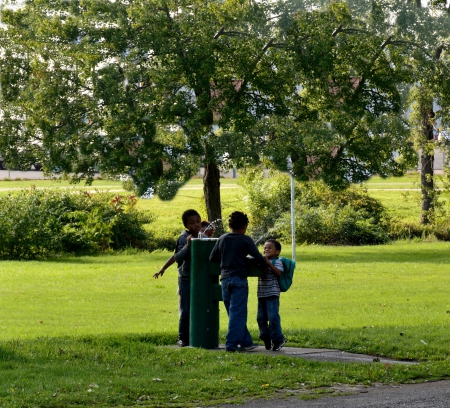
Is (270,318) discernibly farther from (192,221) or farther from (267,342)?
(192,221)

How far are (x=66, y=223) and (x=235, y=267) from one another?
73.3ft

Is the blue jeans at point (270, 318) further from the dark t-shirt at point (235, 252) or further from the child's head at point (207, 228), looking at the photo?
the child's head at point (207, 228)

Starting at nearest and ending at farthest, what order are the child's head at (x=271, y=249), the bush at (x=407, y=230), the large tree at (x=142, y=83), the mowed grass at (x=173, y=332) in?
the mowed grass at (x=173, y=332) → the child's head at (x=271, y=249) → the large tree at (x=142, y=83) → the bush at (x=407, y=230)

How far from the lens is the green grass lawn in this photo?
8742 mm

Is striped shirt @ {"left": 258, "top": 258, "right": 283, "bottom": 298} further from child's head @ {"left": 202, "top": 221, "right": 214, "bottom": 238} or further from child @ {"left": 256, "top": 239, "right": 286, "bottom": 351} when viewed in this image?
child's head @ {"left": 202, "top": 221, "right": 214, "bottom": 238}

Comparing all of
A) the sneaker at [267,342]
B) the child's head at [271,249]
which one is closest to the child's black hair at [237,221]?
the child's head at [271,249]

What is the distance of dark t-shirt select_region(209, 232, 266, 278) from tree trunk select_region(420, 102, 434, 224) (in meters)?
26.4

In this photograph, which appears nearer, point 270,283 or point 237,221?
point 237,221

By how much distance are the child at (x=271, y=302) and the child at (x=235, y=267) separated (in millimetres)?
314

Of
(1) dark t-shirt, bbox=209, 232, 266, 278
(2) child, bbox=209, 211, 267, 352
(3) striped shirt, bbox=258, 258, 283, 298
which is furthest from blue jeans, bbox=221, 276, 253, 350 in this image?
(3) striped shirt, bbox=258, 258, 283, 298

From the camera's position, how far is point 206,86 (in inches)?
1150

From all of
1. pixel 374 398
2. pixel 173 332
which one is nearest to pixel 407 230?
pixel 173 332

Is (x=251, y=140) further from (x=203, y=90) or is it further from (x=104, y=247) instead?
(x=104, y=247)

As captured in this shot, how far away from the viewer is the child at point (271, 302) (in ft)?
35.9
